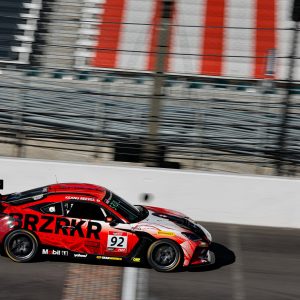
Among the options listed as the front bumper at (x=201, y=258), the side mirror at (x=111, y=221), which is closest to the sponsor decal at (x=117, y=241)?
the side mirror at (x=111, y=221)

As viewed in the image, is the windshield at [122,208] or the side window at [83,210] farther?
the windshield at [122,208]

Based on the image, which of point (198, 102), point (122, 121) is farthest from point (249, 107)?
point (122, 121)

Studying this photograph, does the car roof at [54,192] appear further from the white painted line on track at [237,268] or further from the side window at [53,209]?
the white painted line on track at [237,268]

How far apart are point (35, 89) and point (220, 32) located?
547 cm

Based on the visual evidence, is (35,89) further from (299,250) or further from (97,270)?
(299,250)

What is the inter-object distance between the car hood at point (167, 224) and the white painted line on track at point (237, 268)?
2.15 feet

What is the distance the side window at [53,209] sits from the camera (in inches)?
372

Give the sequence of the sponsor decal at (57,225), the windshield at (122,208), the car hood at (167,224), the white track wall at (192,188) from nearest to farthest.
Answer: the sponsor decal at (57,225) → the car hood at (167,224) → the windshield at (122,208) → the white track wall at (192,188)

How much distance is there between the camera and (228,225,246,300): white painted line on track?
892cm

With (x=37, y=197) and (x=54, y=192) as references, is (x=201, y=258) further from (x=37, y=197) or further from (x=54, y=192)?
(x=37, y=197)

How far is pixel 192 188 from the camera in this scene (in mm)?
12297

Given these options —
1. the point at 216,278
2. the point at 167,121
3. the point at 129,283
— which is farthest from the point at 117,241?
the point at 167,121

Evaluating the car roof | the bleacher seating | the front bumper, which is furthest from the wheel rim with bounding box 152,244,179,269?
the bleacher seating

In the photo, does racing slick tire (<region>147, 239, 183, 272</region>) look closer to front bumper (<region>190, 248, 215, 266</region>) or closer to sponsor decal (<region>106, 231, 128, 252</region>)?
front bumper (<region>190, 248, 215, 266</region>)
